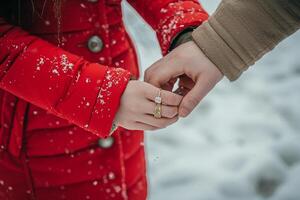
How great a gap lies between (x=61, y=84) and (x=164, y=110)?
0.21 m

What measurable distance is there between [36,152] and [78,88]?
274 millimetres

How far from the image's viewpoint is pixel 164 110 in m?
1.00

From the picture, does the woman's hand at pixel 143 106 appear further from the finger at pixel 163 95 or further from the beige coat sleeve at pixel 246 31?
the beige coat sleeve at pixel 246 31

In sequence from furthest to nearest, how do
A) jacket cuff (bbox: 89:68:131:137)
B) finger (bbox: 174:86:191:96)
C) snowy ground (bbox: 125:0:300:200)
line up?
snowy ground (bbox: 125:0:300:200), finger (bbox: 174:86:191:96), jacket cuff (bbox: 89:68:131:137)

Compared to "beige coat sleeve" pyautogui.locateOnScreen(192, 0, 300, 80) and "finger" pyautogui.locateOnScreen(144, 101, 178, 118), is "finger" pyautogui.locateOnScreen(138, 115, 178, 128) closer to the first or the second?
"finger" pyautogui.locateOnScreen(144, 101, 178, 118)

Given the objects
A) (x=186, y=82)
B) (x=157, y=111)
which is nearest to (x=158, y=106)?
(x=157, y=111)

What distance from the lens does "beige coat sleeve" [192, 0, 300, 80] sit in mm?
980

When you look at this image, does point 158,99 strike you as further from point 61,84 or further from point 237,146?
point 237,146

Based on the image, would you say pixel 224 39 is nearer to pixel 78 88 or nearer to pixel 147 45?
pixel 78 88

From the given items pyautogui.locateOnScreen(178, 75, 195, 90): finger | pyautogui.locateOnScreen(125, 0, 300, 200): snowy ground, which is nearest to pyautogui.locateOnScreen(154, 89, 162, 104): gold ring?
pyautogui.locateOnScreen(178, 75, 195, 90): finger

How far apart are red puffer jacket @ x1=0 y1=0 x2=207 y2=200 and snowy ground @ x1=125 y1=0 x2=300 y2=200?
Answer: 2.57 ft

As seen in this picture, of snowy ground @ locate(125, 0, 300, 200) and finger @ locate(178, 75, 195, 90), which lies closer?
finger @ locate(178, 75, 195, 90)

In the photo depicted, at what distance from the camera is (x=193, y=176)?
2057 millimetres

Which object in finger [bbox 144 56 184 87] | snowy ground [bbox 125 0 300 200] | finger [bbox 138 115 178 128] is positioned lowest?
snowy ground [bbox 125 0 300 200]
